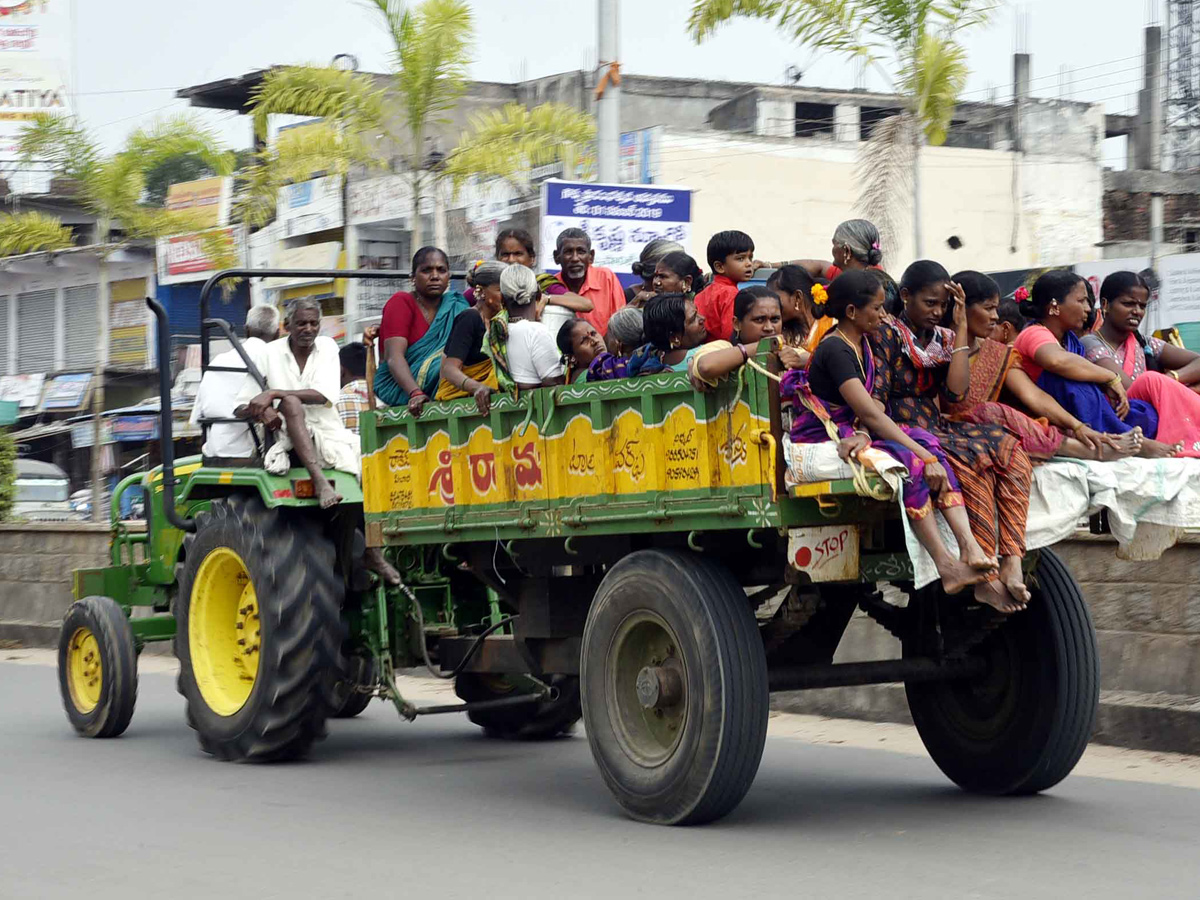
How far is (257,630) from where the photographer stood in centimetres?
866

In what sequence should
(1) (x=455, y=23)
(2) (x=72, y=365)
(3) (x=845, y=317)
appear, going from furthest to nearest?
1. (2) (x=72, y=365)
2. (1) (x=455, y=23)
3. (3) (x=845, y=317)

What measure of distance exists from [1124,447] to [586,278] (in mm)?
3084

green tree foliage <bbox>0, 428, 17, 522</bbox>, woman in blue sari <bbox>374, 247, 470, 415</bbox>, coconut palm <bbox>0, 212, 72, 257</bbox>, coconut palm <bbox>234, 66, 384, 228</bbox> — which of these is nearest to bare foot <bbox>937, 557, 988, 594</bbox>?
woman in blue sari <bbox>374, 247, 470, 415</bbox>

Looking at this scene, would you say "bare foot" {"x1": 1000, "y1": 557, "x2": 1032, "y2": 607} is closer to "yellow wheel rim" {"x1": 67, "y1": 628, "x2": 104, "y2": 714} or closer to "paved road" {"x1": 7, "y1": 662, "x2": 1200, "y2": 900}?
"paved road" {"x1": 7, "y1": 662, "x2": 1200, "y2": 900}

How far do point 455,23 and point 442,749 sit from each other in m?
11.2

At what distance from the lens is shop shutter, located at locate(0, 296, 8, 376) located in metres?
38.8

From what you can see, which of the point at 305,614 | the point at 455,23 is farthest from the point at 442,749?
the point at 455,23

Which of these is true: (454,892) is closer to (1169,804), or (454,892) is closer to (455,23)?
(1169,804)

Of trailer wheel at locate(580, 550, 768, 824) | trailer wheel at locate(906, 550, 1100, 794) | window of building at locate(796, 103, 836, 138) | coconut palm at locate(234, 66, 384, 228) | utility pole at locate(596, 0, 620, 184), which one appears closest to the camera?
trailer wheel at locate(580, 550, 768, 824)

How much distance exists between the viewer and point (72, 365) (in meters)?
37.4

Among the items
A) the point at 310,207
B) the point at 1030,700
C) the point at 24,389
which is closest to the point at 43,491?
the point at 24,389

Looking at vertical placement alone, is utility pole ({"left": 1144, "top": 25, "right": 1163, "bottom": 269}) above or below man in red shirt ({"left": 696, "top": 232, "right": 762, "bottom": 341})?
above

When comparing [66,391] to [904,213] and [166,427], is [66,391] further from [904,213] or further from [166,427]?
[166,427]

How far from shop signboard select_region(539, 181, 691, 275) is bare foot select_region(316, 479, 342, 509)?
4.87 metres
